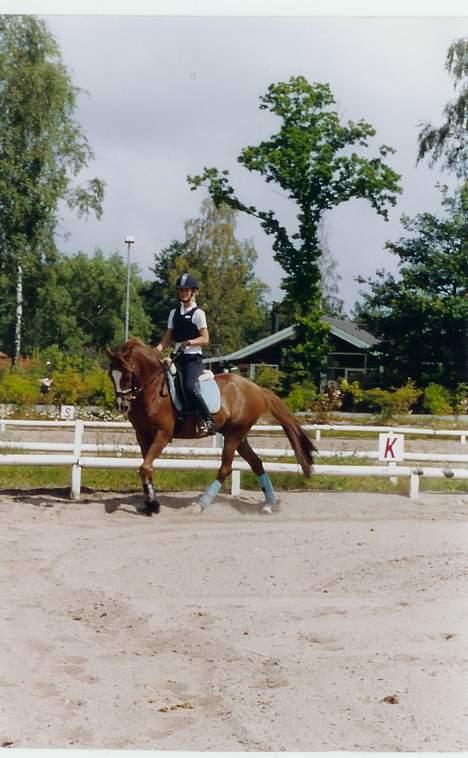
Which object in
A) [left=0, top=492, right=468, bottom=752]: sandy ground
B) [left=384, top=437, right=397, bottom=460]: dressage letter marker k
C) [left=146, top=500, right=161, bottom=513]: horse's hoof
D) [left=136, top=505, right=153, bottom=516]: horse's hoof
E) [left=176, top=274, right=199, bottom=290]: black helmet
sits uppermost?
[left=176, top=274, right=199, bottom=290]: black helmet

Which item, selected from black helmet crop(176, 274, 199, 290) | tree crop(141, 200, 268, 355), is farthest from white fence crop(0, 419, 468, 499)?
tree crop(141, 200, 268, 355)

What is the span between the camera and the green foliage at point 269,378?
45.8ft

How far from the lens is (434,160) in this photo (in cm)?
798

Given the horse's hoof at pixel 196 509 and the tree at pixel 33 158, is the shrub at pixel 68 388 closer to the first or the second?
the tree at pixel 33 158

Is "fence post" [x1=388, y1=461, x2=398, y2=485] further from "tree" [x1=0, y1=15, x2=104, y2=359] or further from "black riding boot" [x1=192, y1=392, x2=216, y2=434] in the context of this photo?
"tree" [x1=0, y1=15, x2=104, y2=359]

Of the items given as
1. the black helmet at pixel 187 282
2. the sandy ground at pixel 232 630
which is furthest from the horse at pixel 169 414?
the black helmet at pixel 187 282

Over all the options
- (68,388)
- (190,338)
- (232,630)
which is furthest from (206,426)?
(68,388)

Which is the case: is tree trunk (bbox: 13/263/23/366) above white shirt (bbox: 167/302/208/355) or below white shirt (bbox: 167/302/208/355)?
above

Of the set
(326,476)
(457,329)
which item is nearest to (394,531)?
(326,476)

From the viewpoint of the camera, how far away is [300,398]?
15.0m

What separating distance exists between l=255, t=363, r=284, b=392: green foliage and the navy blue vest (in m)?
5.48

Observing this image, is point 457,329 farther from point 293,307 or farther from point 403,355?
point 293,307

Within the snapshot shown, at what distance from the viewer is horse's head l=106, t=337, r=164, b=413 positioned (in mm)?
8141

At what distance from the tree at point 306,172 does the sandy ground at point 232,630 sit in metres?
3.52
